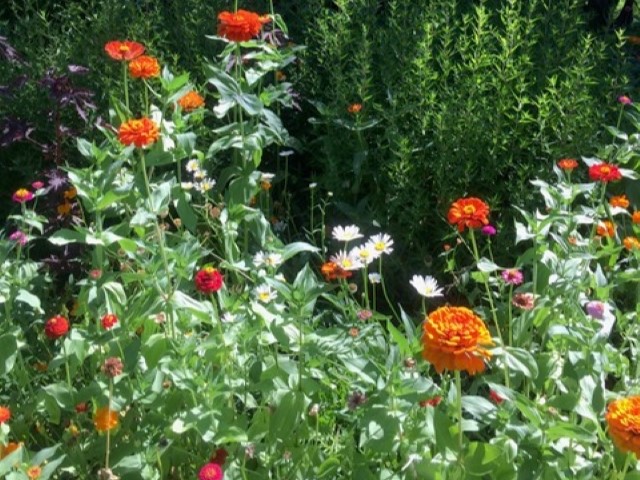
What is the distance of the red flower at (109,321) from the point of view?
210cm

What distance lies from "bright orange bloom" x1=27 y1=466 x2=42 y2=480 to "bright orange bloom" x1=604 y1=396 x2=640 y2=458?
1048 mm

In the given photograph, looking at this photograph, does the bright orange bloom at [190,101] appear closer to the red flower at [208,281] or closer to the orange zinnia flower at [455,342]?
the red flower at [208,281]

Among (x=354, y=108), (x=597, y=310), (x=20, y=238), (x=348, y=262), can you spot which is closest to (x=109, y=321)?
(x=20, y=238)

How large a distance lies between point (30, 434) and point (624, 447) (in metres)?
1.44

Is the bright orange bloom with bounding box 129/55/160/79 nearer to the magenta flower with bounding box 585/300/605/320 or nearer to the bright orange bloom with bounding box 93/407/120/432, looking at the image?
the bright orange bloom with bounding box 93/407/120/432

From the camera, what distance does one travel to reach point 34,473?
195 cm

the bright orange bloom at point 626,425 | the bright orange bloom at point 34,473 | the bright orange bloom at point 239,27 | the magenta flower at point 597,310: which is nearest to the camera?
the bright orange bloom at point 626,425

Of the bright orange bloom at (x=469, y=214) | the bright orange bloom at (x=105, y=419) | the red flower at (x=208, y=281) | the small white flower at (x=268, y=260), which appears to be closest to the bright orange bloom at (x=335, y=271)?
the small white flower at (x=268, y=260)

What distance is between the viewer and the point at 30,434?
2.44m

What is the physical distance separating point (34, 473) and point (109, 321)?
333 mm

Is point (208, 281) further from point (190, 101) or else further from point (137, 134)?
point (190, 101)

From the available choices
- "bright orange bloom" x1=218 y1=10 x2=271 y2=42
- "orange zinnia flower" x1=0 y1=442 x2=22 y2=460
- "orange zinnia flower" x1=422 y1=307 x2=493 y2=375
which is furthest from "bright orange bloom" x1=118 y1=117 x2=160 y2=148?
"orange zinnia flower" x1=422 y1=307 x2=493 y2=375

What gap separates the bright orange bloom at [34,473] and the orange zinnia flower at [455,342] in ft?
2.66

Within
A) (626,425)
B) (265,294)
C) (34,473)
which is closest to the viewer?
Result: (626,425)
